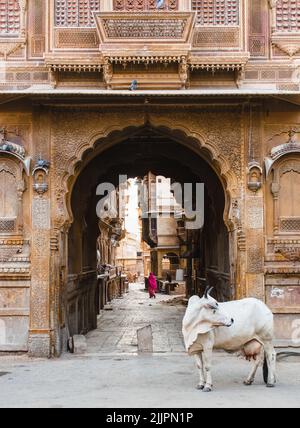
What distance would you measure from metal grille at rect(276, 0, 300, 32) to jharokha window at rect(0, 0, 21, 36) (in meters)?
5.42

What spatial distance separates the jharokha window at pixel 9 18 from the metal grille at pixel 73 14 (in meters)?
0.90

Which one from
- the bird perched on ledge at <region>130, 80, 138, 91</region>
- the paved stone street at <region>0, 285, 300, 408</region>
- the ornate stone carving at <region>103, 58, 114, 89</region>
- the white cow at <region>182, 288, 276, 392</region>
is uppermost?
the ornate stone carving at <region>103, 58, 114, 89</region>

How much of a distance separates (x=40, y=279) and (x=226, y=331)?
14.9 feet

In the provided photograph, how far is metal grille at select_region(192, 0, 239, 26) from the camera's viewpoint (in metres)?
12.5

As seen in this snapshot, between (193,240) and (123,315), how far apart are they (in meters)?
4.56

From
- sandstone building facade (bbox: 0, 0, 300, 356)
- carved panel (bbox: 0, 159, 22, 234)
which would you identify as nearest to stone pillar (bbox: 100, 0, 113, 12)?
sandstone building facade (bbox: 0, 0, 300, 356)

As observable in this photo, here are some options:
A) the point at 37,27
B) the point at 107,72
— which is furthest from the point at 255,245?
the point at 37,27

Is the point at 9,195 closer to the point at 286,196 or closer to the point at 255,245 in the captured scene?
the point at 255,245

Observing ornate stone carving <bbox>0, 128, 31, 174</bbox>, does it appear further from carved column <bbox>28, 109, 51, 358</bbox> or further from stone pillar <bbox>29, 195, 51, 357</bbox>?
stone pillar <bbox>29, 195, 51, 357</bbox>

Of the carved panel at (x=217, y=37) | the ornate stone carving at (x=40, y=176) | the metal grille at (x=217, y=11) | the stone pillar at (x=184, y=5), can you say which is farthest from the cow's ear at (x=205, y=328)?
the metal grille at (x=217, y=11)

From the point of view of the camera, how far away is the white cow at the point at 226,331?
8.89m

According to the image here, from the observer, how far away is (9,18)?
41.9ft
